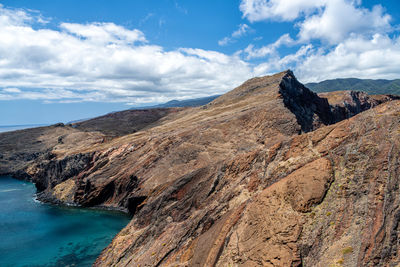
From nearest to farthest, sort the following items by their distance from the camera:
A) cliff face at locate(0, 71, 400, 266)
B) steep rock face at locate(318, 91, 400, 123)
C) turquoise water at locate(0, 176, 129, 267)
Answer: cliff face at locate(0, 71, 400, 266) < turquoise water at locate(0, 176, 129, 267) < steep rock face at locate(318, 91, 400, 123)

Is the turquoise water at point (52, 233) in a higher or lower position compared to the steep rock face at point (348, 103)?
lower

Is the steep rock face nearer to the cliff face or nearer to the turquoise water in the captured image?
the cliff face

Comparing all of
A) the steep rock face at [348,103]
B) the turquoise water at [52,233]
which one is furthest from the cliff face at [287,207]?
the steep rock face at [348,103]

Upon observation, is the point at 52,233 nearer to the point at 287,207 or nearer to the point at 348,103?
the point at 287,207

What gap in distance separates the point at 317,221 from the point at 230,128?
38.1 m

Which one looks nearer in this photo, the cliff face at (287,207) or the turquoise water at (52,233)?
the cliff face at (287,207)

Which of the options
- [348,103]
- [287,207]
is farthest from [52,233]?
[348,103]

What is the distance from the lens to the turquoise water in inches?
1300

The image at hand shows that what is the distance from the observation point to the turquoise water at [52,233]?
108 feet

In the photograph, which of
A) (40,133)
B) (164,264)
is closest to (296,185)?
(164,264)

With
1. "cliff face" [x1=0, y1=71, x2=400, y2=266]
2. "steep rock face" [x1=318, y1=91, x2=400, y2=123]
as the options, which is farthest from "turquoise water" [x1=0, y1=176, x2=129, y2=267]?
"steep rock face" [x1=318, y1=91, x2=400, y2=123]

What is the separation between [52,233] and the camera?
41594 millimetres

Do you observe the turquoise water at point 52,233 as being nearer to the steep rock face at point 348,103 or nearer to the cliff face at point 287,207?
the cliff face at point 287,207

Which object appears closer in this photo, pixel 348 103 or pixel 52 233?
pixel 52 233
